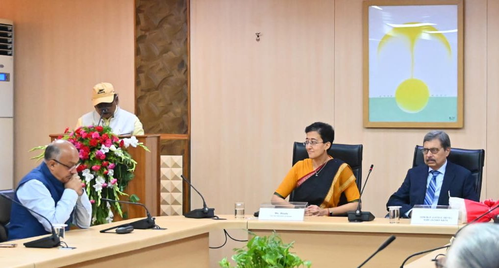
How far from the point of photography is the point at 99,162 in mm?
4906

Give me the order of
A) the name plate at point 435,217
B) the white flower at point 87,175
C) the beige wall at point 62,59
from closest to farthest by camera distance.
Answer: the name plate at point 435,217 < the white flower at point 87,175 < the beige wall at point 62,59

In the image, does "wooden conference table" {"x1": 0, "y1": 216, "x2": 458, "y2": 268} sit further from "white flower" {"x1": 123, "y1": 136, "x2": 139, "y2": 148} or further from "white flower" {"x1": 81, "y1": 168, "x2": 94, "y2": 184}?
"white flower" {"x1": 123, "y1": 136, "x2": 139, "y2": 148}

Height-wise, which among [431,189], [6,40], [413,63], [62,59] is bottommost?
[431,189]

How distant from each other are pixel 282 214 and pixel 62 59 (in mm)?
3658

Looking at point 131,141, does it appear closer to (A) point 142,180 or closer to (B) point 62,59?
(A) point 142,180

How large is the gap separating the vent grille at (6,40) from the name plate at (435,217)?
442cm

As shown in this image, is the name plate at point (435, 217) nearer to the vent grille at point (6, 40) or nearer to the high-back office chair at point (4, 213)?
the high-back office chair at point (4, 213)

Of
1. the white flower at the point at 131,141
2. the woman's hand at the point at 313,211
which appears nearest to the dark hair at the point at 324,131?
the woman's hand at the point at 313,211

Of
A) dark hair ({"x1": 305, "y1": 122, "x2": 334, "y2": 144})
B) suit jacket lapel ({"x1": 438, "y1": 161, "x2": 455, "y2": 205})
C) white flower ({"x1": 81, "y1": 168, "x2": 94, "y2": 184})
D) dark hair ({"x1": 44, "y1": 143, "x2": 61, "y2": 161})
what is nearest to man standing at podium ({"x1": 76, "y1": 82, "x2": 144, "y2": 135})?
white flower ({"x1": 81, "y1": 168, "x2": 94, "y2": 184})

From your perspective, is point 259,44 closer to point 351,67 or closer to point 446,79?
point 351,67

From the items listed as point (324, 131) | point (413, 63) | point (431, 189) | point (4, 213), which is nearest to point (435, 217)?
point (431, 189)

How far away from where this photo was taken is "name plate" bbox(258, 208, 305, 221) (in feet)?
14.0

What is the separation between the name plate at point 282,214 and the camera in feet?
14.0

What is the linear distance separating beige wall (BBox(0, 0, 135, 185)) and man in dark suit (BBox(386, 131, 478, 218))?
297 cm
